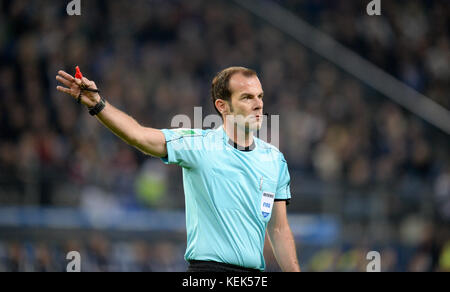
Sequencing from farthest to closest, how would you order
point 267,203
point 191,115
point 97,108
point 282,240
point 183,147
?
point 191,115 → point 282,240 → point 267,203 → point 183,147 → point 97,108

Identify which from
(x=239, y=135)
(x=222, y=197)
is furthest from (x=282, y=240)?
(x=239, y=135)

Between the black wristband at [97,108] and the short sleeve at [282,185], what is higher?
the black wristband at [97,108]

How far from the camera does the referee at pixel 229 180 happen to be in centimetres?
477

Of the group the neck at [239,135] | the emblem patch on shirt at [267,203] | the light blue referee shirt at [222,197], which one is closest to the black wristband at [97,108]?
the light blue referee shirt at [222,197]

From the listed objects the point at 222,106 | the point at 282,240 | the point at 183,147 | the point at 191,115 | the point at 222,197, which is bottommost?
the point at 282,240

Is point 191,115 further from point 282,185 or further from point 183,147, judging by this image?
point 183,147

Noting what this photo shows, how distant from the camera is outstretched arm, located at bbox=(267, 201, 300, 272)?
200 inches

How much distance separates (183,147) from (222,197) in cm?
41

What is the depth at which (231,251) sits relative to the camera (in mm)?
4785

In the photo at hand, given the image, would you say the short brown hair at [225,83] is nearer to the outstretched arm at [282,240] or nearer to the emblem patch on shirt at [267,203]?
the emblem patch on shirt at [267,203]

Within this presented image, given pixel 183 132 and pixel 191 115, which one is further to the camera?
pixel 191 115

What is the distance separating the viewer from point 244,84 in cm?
509

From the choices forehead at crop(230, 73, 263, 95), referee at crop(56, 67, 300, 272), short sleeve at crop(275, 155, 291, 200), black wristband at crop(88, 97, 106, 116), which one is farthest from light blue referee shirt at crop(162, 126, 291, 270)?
black wristband at crop(88, 97, 106, 116)
